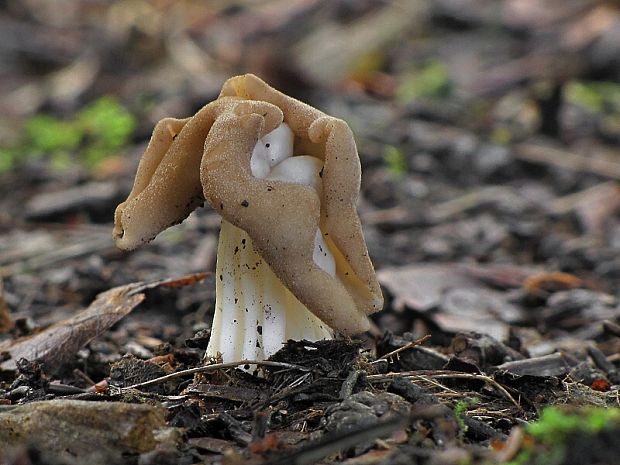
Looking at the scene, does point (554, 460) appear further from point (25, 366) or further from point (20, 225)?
point (20, 225)

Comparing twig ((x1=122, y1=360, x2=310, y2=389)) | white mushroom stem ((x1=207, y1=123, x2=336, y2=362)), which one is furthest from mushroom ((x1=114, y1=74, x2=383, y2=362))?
twig ((x1=122, y1=360, x2=310, y2=389))

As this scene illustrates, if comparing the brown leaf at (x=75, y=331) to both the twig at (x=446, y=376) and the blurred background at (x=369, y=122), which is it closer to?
the blurred background at (x=369, y=122)

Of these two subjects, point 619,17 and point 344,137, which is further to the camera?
point 619,17

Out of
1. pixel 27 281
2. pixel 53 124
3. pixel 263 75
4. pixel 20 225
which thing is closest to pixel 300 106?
pixel 27 281

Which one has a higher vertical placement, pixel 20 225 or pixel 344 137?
pixel 344 137

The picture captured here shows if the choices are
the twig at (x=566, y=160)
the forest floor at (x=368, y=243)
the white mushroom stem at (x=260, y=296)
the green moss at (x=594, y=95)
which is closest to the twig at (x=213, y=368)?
the forest floor at (x=368, y=243)

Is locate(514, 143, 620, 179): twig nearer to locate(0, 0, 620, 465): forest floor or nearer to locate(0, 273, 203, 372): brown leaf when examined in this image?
locate(0, 0, 620, 465): forest floor
